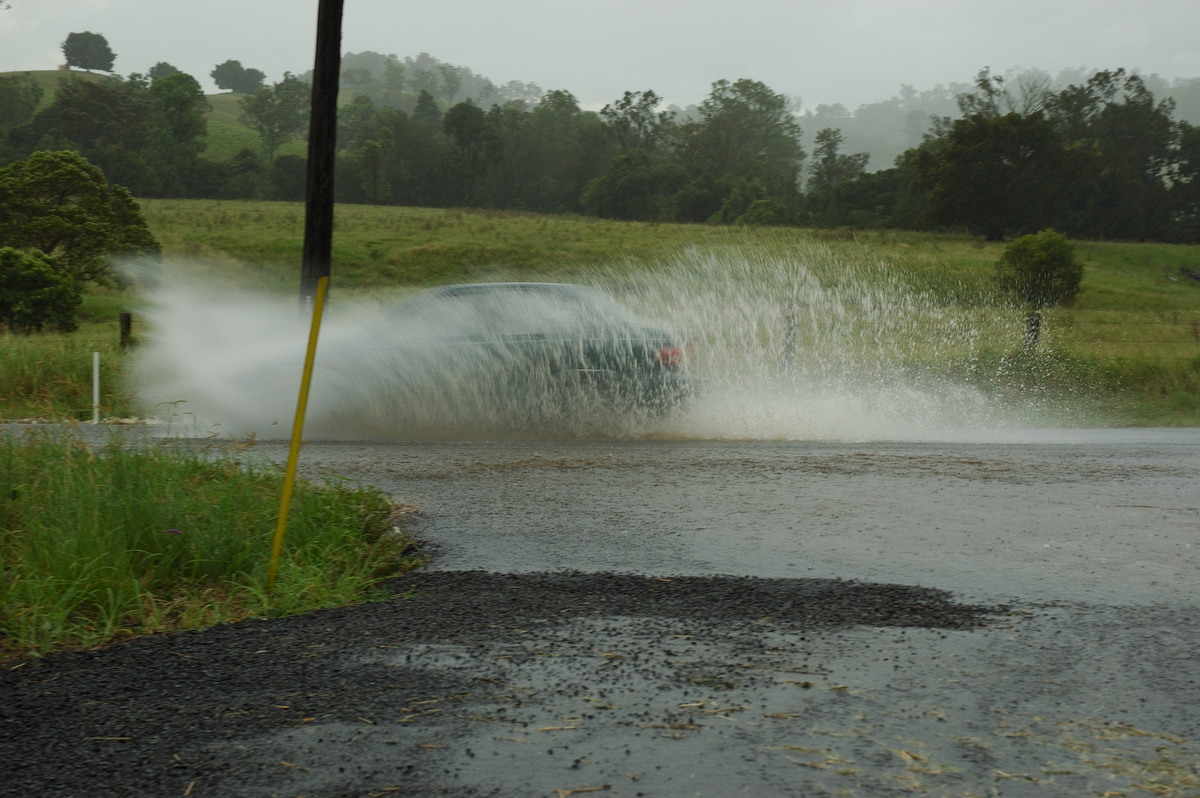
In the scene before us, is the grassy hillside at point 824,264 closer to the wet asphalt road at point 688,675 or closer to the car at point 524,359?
the car at point 524,359

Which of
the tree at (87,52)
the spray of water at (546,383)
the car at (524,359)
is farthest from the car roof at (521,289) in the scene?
the tree at (87,52)

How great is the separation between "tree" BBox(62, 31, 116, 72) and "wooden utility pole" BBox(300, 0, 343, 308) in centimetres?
18300

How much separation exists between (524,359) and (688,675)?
26.9 ft

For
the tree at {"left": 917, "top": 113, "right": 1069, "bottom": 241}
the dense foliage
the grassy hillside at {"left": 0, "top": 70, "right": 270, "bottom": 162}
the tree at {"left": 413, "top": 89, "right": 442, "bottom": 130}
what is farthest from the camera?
the tree at {"left": 413, "top": 89, "right": 442, "bottom": 130}

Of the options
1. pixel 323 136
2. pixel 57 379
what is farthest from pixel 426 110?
pixel 323 136

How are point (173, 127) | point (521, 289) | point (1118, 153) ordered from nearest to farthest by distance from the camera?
1. point (521, 289)
2. point (1118, 153)
3. point (173, 127)

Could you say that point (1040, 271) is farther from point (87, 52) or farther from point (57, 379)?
point (87, 52)

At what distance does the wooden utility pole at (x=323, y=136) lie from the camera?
1348 centimetres

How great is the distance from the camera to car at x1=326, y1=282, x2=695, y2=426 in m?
12.1

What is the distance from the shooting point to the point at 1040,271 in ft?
138

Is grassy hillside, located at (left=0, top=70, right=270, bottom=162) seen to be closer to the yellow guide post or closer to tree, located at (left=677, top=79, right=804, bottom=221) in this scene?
tree, located at (left=677, top=79, right=804, bottom=221)

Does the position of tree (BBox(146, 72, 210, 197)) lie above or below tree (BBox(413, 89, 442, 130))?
below

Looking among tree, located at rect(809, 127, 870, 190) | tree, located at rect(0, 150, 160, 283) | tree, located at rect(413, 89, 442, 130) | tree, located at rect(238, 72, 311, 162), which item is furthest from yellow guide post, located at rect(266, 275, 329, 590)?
tree, located at rect(413, 89, 442, 130)

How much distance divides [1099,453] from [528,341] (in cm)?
612
